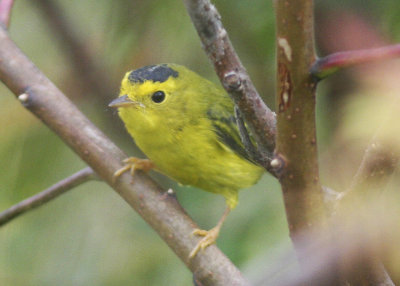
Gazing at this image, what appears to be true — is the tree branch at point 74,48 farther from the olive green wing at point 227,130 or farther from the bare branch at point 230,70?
the bare branch at point 230,70

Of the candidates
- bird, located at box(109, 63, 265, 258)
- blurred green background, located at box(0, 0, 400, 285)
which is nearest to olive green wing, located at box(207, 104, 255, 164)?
bird, located at box(109, 63, 265, 258)

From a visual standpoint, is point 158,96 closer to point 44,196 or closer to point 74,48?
point 74,48

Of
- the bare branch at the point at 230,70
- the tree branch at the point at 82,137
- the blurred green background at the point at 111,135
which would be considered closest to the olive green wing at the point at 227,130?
the blurred green background at the point at 111,135

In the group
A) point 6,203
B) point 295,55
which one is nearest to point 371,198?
point 295,55

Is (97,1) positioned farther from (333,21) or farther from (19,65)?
(333,21)

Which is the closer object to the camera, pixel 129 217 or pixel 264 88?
pixel 264 88

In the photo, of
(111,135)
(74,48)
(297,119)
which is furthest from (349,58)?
(111,135)
